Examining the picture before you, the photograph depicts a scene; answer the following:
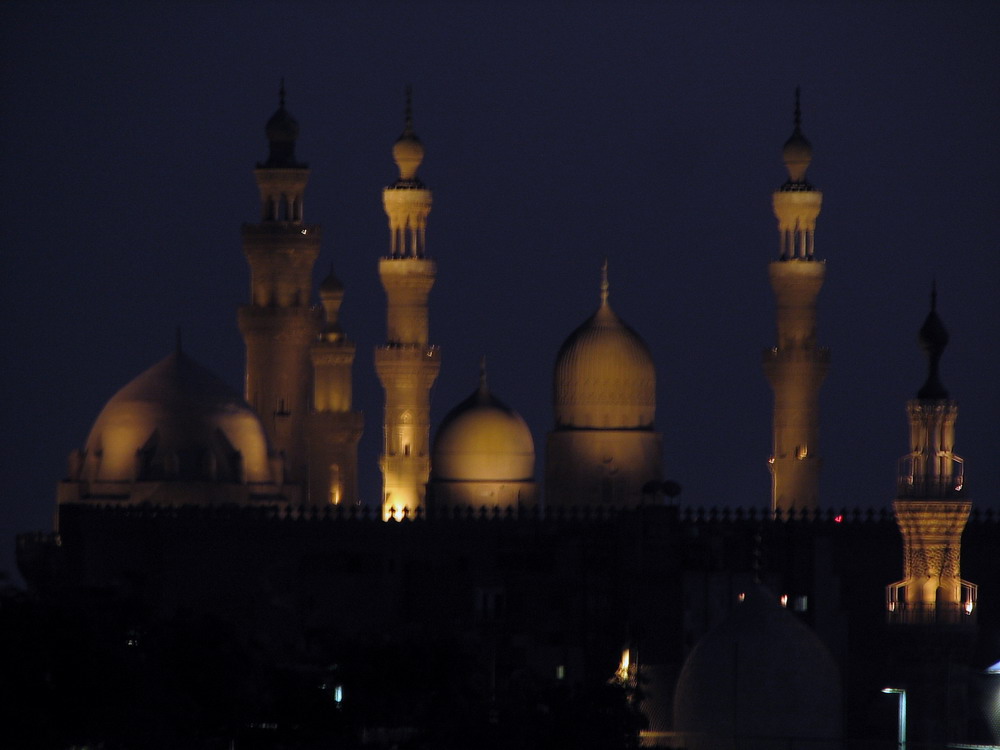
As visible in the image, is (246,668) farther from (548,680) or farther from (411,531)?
(411,531)

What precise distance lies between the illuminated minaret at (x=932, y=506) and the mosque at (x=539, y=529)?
0.13 feet

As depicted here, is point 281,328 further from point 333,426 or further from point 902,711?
point 902,711

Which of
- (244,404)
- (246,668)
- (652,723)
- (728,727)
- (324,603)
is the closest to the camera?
(246,668)

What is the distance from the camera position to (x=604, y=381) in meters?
62.5

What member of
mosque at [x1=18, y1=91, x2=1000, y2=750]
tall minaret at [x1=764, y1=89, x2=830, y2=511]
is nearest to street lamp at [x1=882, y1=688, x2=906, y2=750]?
mosque at [x1=18, y1=91, x2=1000, y2=750]

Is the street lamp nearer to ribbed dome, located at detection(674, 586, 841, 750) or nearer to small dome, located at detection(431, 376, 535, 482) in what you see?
ribbed dome, located at detection(674, 586, 841, 750)

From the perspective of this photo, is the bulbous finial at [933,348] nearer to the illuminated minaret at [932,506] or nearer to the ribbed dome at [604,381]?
the illuminated minaret at [932,506]

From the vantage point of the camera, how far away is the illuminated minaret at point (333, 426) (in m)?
65.4

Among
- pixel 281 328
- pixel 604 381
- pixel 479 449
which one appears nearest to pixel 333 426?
pixel 281 328

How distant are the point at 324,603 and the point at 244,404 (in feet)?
17.9

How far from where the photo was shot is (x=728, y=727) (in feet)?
163

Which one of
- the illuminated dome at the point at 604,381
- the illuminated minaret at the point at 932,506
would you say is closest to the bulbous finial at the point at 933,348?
the illuminated minaret at the point at 932,506

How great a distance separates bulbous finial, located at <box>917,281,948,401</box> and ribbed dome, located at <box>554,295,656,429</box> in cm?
835

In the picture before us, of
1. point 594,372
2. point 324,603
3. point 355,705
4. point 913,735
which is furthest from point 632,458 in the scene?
point 355,705
